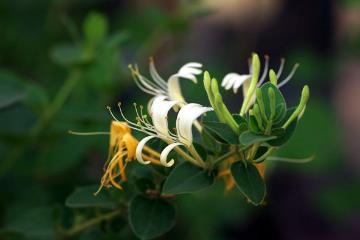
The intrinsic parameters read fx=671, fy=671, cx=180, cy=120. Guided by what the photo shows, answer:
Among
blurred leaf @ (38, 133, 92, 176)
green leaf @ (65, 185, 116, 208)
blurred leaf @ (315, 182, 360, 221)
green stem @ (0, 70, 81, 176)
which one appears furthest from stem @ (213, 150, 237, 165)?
blurred leaf @ (315, 182, 360, 221)

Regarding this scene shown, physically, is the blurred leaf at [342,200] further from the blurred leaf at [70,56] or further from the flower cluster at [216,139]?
the flower cluster at [216,139]

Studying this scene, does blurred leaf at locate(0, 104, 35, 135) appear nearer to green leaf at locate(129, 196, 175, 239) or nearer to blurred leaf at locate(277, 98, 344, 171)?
green leaf at locate(129, 196, 175, 239)

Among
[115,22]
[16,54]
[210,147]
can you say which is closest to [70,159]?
[16,54]

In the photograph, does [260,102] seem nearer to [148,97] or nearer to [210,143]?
[210,143]

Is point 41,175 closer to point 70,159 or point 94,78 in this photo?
point 70,159

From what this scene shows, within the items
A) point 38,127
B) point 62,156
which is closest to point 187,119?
point 38,127

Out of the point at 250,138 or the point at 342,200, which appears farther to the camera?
the point at 342,200

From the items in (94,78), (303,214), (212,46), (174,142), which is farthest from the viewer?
(212,46)
